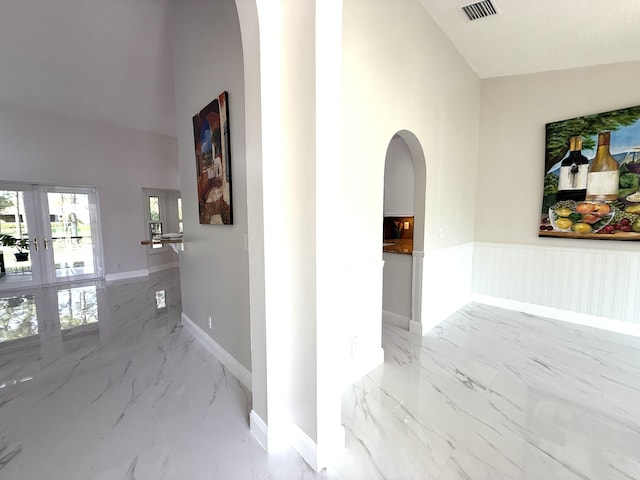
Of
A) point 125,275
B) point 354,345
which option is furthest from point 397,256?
point 125,275

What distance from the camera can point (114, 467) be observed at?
55.7 inches

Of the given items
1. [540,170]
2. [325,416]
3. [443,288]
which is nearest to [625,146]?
[540,170]

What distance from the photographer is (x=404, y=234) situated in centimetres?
402

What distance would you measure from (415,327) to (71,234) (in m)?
6.88

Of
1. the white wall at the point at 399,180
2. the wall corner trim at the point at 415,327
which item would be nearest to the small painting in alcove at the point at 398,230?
the white wall at the point at 399,180

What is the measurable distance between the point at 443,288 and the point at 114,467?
335cm

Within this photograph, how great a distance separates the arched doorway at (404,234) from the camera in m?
2.86

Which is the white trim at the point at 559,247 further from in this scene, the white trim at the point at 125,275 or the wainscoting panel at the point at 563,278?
the white trim at the point at 125,275

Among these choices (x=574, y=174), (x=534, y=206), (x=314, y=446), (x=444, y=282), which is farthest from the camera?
(x=534, y=206)

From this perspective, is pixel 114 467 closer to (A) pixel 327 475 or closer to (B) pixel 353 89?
(A) pixel 327 475

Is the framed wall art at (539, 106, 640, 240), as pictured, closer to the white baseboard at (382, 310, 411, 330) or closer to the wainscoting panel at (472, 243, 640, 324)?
the wainscoting panel at (472, 243, 640, 324)

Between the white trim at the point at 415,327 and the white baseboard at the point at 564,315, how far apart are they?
1.66m

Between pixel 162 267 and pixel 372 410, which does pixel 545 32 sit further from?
pixel 162 267

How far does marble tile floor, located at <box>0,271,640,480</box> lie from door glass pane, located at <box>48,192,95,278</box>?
3100mm
